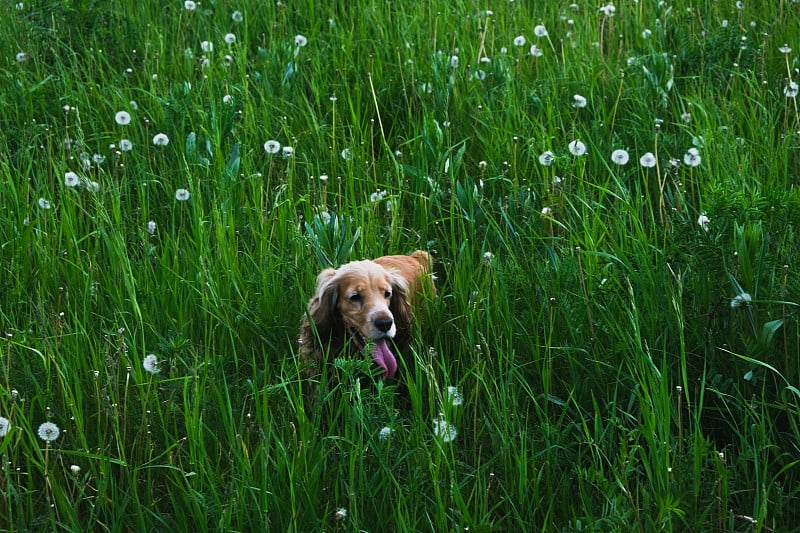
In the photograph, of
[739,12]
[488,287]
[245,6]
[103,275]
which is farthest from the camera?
[245,6]

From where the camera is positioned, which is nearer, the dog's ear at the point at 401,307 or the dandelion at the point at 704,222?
the dandelion at the point at 704,222

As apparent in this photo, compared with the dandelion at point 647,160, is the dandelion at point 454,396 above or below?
below

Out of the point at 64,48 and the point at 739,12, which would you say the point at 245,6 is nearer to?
the point at 64,48

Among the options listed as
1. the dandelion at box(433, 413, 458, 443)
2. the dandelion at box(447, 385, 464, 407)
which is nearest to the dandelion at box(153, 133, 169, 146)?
the dandelion at box(447, 385, 464, 407)

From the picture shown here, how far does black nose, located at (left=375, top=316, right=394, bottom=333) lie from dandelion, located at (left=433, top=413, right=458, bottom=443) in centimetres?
69

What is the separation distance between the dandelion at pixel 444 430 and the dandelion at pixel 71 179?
2.30m

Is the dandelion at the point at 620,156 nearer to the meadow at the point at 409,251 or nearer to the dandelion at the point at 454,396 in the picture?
the meadow at the point at 409,251

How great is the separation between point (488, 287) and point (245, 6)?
11.1ft

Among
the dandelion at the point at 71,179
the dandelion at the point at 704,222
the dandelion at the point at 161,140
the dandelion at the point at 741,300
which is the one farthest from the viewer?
the dandelion at the point at 161,140

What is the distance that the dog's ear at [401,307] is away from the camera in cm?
365

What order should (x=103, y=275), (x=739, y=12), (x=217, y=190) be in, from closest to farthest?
(x=103, y=275) < (x=217, y=190) < (x=739, y=12)

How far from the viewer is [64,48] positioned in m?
5.81

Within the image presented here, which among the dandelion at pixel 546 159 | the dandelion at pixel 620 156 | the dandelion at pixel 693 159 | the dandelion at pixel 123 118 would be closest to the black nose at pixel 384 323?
the dandelion at pixel 546 159

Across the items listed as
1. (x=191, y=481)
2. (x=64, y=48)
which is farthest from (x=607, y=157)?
(x=64, y=48)
